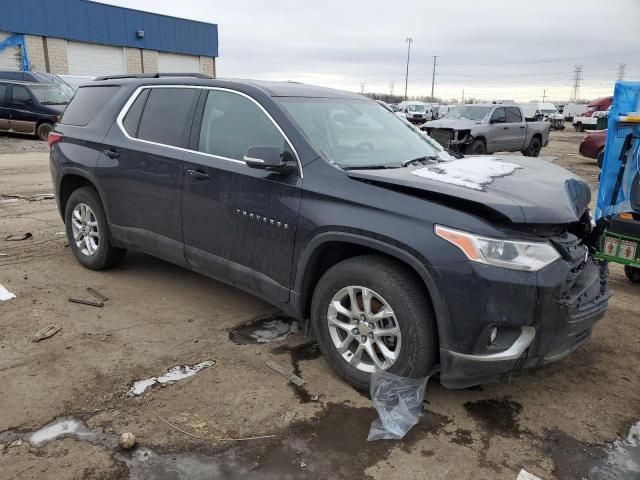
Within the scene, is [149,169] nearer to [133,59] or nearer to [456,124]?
[456,124]

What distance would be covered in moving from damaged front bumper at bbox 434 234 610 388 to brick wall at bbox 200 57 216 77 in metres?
38.8

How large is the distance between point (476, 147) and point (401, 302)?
14196 mm

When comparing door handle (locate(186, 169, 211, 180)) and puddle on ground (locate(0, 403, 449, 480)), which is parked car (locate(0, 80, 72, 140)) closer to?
door handle (locate(186, 169, 211, 180))

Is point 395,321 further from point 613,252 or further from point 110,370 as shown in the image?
point 613,252

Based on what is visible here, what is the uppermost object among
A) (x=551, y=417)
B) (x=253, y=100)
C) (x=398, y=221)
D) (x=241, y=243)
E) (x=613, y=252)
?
(x=253, y=100)

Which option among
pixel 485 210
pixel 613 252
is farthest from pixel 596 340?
pixel 485 210

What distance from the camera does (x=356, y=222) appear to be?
3.07m

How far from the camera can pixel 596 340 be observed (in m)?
4.09

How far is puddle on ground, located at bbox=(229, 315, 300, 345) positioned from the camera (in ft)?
13.0

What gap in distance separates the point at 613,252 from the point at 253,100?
351 cm

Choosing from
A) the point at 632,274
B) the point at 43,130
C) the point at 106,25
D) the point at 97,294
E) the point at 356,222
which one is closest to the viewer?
the point at 356,222

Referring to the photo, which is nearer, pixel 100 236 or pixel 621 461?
pixel 621 461

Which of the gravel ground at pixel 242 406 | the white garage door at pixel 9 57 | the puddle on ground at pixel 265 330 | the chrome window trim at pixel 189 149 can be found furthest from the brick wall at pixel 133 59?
the puddle on ground at pixel 265 330

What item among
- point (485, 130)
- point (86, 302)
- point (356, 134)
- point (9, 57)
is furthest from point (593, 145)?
point (9, 57)
